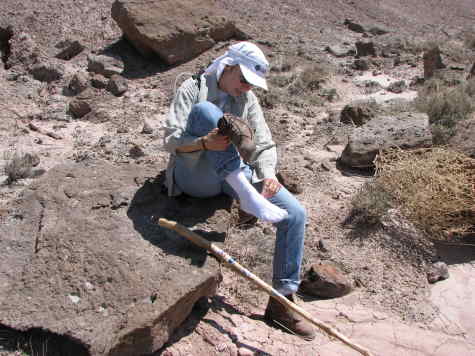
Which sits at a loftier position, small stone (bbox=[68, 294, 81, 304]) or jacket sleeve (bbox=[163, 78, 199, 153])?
jacket sleeve (bbox=[163, 78, 199, 153])

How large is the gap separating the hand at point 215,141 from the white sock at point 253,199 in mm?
181

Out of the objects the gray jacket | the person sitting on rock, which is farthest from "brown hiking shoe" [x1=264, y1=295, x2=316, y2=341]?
the gray jacket

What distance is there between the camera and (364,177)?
5082 mm

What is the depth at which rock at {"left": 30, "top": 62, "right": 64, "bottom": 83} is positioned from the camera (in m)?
6.77

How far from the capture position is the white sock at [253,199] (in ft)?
9.21

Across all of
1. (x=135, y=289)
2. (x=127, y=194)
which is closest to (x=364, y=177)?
(x=127, y=194)

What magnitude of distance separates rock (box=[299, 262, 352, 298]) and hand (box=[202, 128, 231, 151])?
1.29 meters

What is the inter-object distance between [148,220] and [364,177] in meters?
2.68

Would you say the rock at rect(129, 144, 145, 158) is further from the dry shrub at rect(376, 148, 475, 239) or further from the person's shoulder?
the dry shrub at rect(376, 148, 475, 239)

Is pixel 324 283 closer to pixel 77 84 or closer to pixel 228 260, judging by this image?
pixel 228 260

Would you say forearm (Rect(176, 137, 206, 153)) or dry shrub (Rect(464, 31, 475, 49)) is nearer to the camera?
forearm (Rect(176, 137, 206, 153))

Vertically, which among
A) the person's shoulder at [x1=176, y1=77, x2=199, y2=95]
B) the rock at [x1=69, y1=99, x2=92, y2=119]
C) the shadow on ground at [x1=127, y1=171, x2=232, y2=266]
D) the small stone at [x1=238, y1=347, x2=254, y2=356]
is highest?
the person's shoulder at [x1=176, y1=77, x2=199, y2=95]

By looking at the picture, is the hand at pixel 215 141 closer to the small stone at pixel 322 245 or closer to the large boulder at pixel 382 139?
the small stone at pixel 322 245

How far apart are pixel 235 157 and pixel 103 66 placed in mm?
4899
